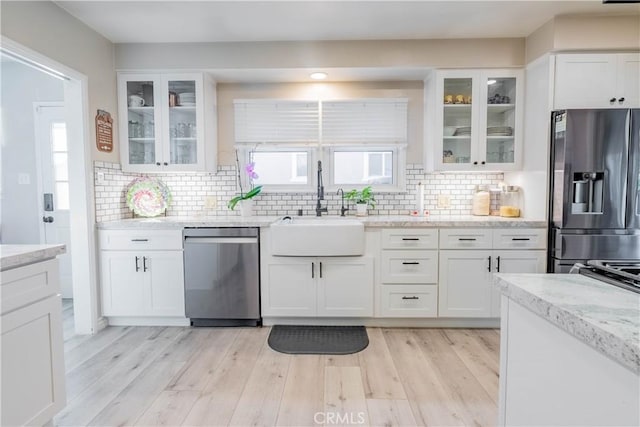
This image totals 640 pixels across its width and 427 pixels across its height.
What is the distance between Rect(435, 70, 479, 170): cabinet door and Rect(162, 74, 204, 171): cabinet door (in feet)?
7.19

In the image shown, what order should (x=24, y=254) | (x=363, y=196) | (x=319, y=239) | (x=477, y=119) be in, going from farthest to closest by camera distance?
(x=363, y=196), (x=477, y=119), (x=319, y=239), (x=24, y=254)

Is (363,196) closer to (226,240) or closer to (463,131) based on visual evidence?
(463,131)

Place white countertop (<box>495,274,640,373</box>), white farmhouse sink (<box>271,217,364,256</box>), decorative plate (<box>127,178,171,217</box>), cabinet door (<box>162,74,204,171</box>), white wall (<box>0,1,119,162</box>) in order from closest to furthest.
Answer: white countertop (<box>495,274,640,373</box>), white wall (<box>0,1,119,162</box>), white farmhouse sink (<box>271,217,364,256</box>), cabinet door (<box>162,74,204,171</box>), decorative plate (<box>127,178,171,217</box>)

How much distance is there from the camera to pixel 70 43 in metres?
2.64

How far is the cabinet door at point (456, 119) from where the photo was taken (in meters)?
3.11

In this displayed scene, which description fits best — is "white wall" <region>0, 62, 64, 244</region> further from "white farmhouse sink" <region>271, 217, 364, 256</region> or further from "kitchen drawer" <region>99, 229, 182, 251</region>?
"white farmhouse sink" <region>271, 217, 364, 256</region>

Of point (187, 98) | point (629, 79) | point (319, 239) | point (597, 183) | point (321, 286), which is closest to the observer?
point (597, 183)

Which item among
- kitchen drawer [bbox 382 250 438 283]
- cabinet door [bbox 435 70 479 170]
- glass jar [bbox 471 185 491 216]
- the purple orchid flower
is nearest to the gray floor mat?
kitchen drawer [bbox 382 250 438 283]

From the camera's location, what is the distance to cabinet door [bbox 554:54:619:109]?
2713 millimetres

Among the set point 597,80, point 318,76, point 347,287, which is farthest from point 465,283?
point 318,76

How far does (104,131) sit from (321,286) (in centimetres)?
231

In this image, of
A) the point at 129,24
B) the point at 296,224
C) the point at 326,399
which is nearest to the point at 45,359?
the point at 326,399

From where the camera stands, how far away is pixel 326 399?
1953 mm

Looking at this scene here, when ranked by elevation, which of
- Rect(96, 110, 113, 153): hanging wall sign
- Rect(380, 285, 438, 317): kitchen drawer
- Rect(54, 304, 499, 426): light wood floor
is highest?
Rect(96, 110, 113, 153): hanging wall sign
